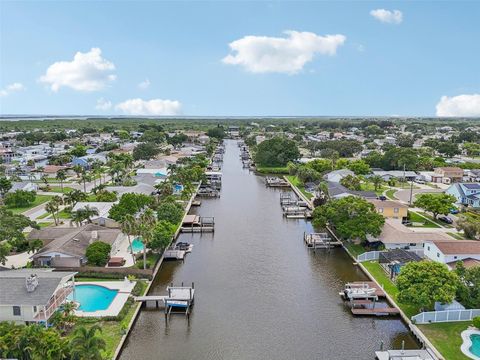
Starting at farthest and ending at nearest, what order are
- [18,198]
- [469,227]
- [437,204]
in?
[18,198] < [437,204] < [469,227]

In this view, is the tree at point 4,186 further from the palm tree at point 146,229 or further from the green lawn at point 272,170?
the green lawn at point 272,170

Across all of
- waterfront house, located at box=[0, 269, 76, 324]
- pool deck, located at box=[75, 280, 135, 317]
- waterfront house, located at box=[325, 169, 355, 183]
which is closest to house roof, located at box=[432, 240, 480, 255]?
pool deck, located at box=[75, 280, 135, 317]

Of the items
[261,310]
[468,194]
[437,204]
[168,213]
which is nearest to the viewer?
[261,310]

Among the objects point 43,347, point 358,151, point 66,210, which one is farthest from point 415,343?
point 358,151

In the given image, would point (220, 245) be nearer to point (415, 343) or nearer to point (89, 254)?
point (89, 254)

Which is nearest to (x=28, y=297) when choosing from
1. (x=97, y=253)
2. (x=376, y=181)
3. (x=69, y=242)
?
(x=97, y=253)

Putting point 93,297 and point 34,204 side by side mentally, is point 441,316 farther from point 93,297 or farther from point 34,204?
point 34,204

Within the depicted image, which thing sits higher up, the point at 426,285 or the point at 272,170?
the point at 426,285
